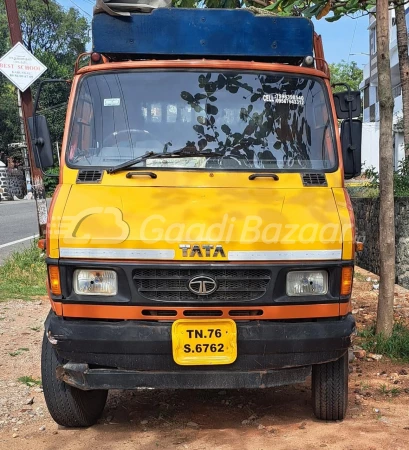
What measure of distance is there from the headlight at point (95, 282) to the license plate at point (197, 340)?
1.46 ft

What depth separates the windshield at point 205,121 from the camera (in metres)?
4.59

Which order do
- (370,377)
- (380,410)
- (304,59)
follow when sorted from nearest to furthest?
(380,410)
(304,59)
(370,377)

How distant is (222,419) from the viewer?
457cm

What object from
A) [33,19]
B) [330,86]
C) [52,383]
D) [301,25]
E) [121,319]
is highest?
[33,19]

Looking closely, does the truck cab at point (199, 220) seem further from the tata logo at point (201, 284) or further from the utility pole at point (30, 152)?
the utility pole at point (30, 152)

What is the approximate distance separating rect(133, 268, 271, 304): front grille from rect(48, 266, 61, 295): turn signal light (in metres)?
0.47

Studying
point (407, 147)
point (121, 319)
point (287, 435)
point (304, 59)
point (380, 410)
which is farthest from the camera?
point (407, 147)

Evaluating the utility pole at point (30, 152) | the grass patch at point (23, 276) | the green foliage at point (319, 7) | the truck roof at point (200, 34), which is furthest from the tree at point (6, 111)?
the truck roof at point (200, 34)

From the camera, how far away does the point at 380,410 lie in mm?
4672

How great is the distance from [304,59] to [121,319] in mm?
2571

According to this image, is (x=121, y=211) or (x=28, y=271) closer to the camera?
(x=121, y=211)

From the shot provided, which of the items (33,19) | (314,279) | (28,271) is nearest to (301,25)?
(314,279)

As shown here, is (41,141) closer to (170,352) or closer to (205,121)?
(205,121)

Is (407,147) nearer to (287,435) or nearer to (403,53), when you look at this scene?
(403,53)
